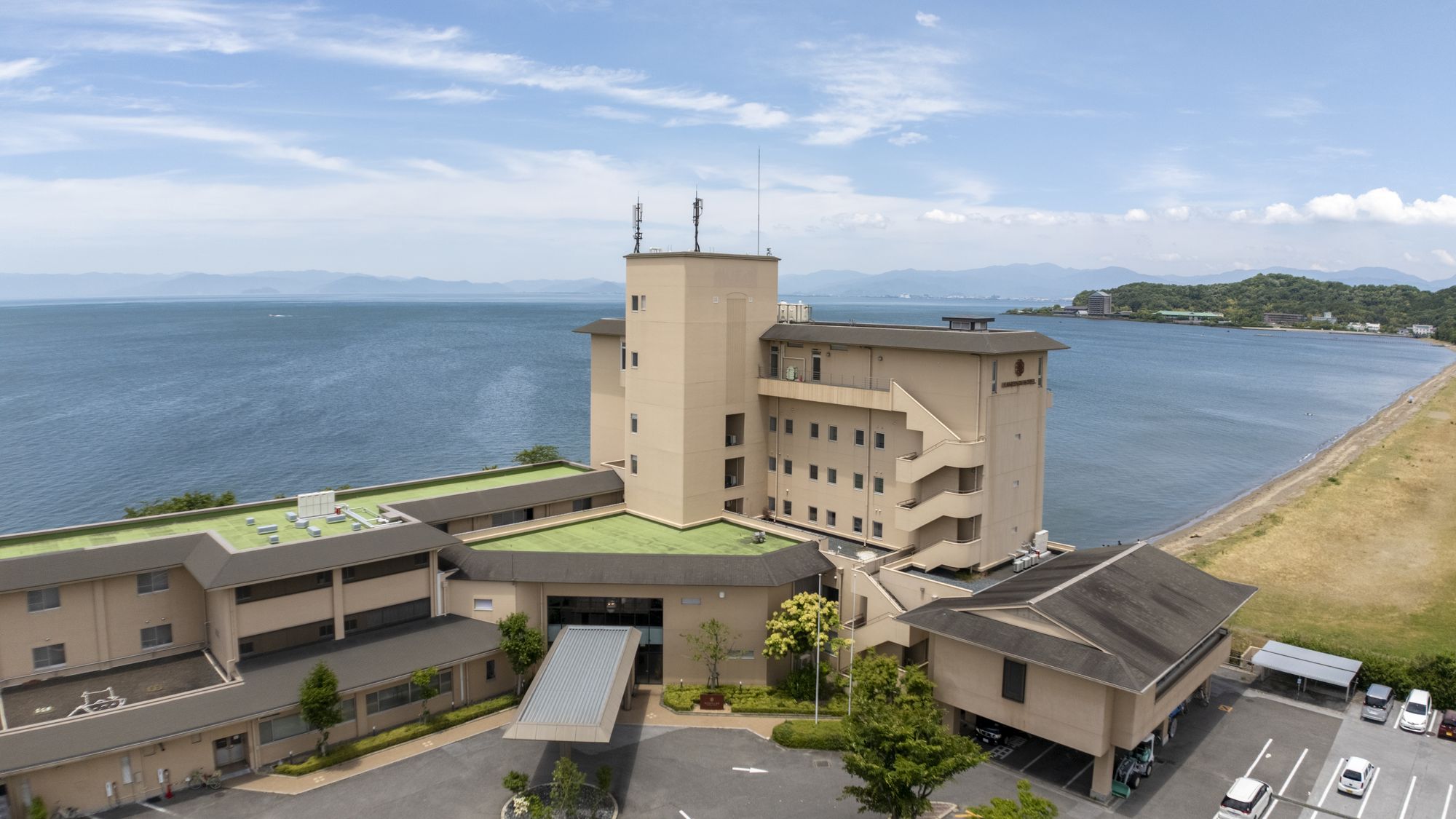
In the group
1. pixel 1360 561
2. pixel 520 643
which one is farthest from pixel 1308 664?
pixel 520 643

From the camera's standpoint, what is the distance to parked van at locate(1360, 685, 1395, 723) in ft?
114

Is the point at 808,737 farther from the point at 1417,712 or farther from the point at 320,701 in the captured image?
the point at 1417,712

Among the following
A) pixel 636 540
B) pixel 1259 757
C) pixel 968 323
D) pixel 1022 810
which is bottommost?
pixel 1259 757

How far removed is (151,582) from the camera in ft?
111

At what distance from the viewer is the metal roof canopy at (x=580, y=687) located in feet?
89.8

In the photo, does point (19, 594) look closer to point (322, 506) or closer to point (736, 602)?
point (322, 506)

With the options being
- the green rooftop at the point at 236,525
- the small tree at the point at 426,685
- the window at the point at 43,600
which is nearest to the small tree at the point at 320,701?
the small tree at the point at 426,685

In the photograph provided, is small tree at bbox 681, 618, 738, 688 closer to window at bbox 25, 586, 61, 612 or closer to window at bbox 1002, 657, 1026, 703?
window at bbox 1002, 657, 1026, 703

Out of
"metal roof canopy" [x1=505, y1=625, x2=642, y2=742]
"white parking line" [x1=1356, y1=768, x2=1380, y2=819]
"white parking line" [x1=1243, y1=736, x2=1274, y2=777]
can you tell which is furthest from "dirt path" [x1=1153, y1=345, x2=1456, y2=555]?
"metal roof canopy" [x1=505, y1=625, x2=642, y2=742]

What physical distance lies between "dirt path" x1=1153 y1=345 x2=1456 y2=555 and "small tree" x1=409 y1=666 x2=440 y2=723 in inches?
2117

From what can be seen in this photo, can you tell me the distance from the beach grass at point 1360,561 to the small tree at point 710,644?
29.3 m

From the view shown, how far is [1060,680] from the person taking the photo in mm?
28906

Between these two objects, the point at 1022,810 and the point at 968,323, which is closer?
the point at 1022,810

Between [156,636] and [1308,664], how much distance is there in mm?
49384
